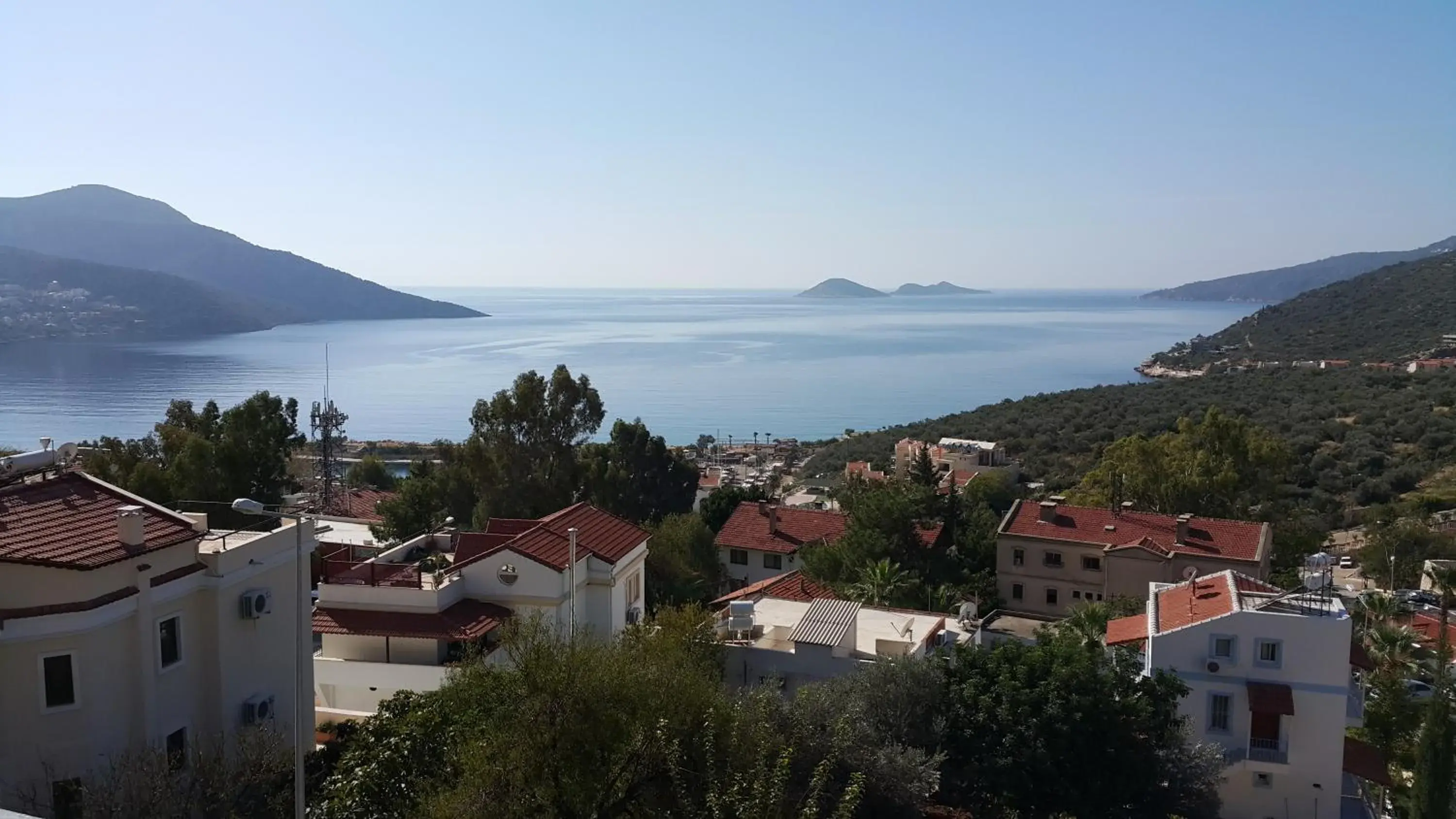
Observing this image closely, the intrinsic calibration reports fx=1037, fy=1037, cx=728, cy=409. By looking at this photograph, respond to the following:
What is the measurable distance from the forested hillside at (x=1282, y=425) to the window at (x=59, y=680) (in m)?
41.7

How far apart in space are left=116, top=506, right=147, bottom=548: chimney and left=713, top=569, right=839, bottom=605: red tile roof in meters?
12.0

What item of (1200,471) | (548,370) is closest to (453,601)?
(1200,471)

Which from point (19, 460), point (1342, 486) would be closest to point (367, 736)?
point (19, 460)

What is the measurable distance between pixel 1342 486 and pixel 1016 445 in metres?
19.9

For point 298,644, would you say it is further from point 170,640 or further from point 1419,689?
point 1419,689

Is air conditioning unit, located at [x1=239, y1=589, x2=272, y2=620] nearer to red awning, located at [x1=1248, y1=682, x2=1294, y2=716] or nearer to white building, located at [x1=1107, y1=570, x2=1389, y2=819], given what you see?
white building, located at [x1=1107, y1=570, x2=1389, y2=819]

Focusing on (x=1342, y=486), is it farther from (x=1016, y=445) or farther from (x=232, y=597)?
(x=232, y=597)

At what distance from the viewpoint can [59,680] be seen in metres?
9.28

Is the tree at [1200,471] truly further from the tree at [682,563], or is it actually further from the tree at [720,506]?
the tree at [682,563]

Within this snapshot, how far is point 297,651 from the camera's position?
27.7ft

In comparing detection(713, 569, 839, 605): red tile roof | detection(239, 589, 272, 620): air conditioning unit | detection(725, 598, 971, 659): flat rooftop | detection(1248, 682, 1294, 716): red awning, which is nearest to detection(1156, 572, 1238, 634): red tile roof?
detection(1248, 682, 1294, 716): red awning

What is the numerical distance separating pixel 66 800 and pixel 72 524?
258 cm

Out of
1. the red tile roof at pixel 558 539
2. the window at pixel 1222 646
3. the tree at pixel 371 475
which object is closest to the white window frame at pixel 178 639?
the red tile roof at pixel 558 539

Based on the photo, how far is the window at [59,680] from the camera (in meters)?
9.20
